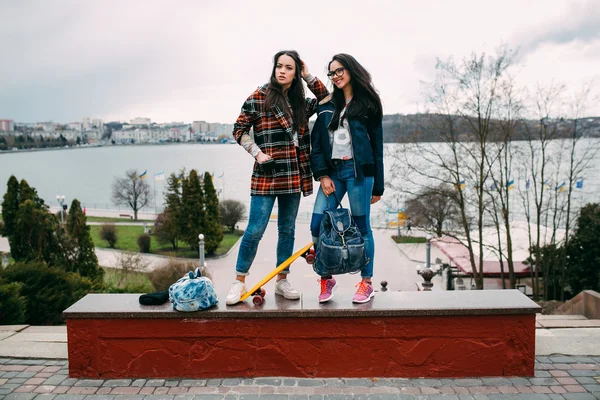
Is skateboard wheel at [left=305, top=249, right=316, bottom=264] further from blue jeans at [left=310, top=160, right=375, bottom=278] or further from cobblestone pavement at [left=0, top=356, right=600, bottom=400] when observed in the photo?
cobblestone pavement at [left=0, top=356, right=600, bottom=400]

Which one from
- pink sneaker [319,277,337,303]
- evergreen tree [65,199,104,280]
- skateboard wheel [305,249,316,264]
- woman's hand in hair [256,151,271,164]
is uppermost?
woman's hand in hair [256,151,271,164]

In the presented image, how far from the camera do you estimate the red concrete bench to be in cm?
457

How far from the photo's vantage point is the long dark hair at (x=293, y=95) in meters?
4.72

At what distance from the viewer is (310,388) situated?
4.42 metres

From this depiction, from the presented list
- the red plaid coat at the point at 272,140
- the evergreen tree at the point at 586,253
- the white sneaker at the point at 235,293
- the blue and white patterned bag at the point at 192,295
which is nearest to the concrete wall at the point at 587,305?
the red plaid coat at the point at 272,140

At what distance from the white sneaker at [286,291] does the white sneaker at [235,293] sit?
0.34 metres

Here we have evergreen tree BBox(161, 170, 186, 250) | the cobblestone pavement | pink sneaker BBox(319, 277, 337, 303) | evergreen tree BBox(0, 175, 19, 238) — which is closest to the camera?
the cobblestone pavement

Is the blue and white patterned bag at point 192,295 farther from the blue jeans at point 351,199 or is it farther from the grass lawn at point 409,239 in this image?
the grass lawn at point 409,239

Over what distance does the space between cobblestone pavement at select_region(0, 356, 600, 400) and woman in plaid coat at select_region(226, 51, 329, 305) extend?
2.54 feet

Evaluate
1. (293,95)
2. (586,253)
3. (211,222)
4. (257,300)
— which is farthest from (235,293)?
(211,222)

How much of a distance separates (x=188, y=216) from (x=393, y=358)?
31.2 m

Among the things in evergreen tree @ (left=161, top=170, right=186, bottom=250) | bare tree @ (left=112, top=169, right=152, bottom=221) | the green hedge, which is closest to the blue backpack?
the green hedge

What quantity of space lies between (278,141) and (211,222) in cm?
3049

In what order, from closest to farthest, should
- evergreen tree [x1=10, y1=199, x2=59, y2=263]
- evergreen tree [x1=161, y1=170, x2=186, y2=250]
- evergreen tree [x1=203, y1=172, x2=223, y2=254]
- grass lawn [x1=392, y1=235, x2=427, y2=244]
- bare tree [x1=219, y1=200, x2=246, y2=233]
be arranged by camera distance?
1. evergreen tree [x1=10, y1=199, x2=59, y2=263]
2. evergreen tree [x1=203, y1=172, x2=223, y2=254]
3. evergreen tree [x1=161, y1=170, x2=186, y2=250]
4. grass lawn [x1=392, y1=235, x2=427, y2=244]
5. bare tree [x1=219, y1=200, x2=246, y2=233]
